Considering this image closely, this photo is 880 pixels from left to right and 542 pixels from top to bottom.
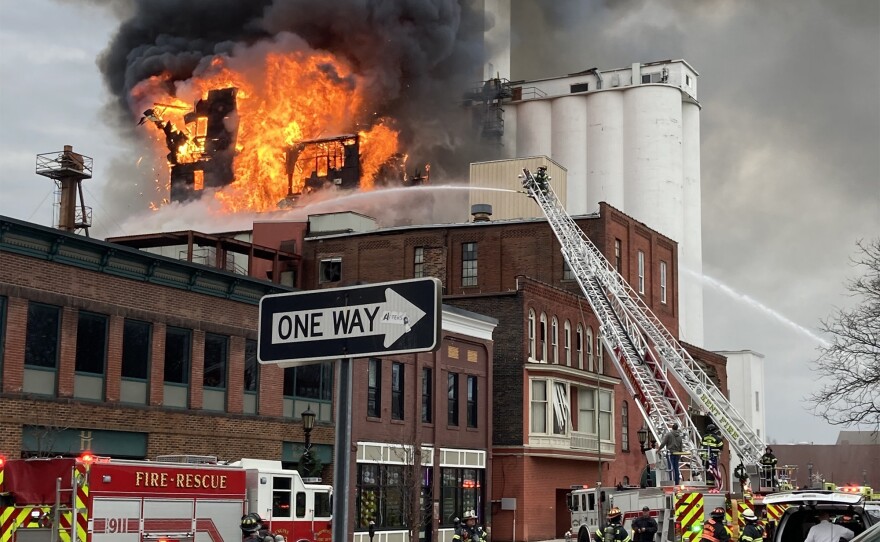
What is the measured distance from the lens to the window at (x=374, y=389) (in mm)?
39438

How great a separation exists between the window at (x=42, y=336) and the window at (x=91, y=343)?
68cm

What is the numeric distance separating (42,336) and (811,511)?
1904 cm

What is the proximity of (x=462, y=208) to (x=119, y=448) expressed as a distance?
5464 cm

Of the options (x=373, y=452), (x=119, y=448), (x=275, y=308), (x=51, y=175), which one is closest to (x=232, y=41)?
(x=51, y=175)

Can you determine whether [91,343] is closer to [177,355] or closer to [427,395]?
[177,355]

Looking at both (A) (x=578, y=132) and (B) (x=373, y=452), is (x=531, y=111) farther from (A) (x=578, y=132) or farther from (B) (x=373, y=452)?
(B) (x=373, y=452)

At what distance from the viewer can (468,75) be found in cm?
9206

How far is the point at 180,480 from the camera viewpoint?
73.3 ft

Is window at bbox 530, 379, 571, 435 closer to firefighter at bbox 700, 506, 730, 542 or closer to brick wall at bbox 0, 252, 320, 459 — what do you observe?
brick wall at bbox 0, 252, 320, 459

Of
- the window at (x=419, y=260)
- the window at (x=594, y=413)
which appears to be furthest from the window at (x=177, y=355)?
the window at (x=419, y=260)

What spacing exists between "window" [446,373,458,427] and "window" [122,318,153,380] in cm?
1485

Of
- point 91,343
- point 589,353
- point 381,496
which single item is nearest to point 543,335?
point 589,353

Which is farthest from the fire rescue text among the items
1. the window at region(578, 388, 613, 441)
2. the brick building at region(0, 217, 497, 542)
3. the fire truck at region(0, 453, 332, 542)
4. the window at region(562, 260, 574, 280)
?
the window at region(562, 260, 574, 280)

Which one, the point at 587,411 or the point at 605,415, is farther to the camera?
the point at 605,415
